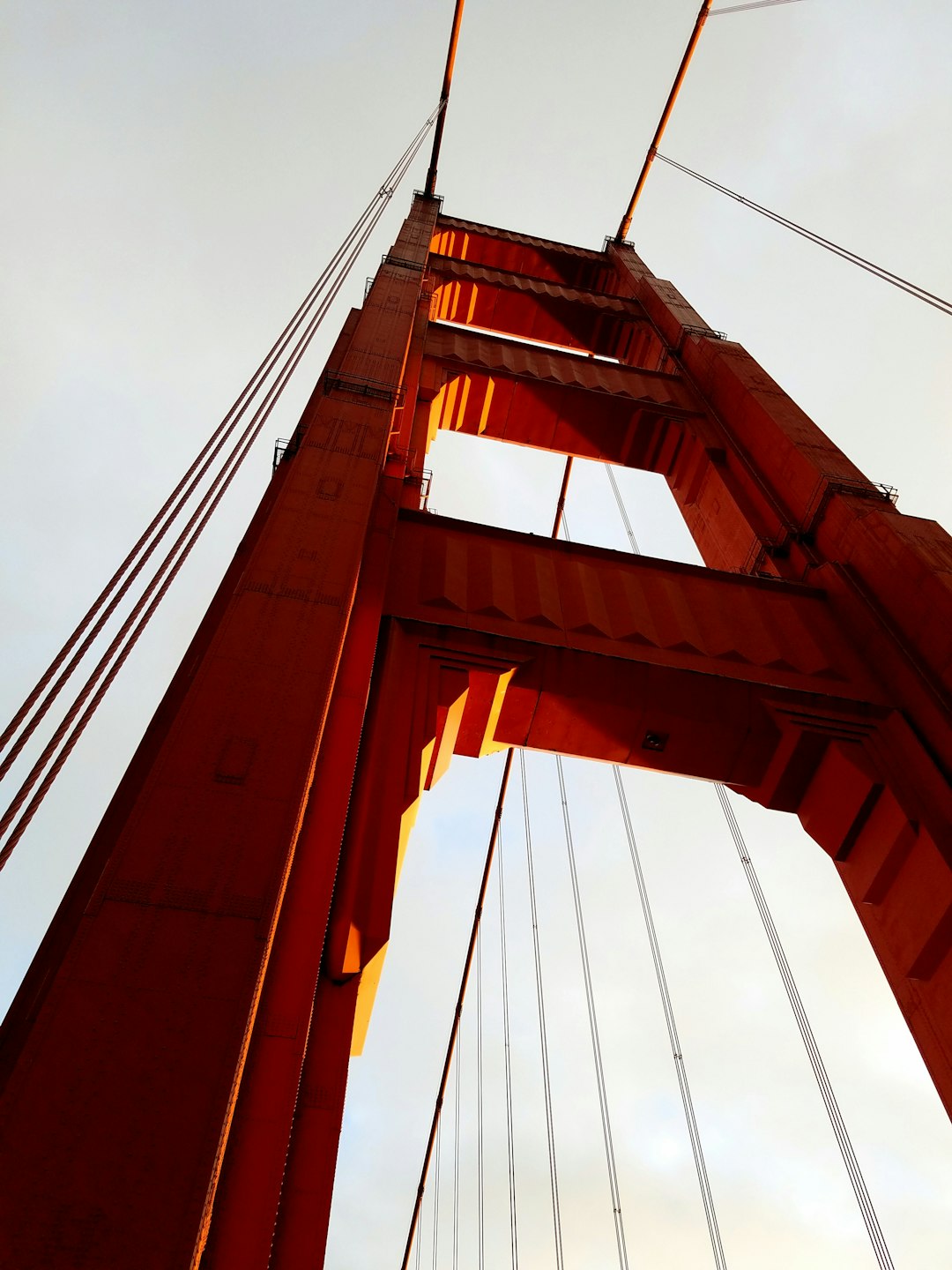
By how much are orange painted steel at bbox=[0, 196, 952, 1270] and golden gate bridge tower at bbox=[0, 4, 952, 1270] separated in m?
0.02

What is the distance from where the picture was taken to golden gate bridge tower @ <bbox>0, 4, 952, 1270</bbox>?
2906mm

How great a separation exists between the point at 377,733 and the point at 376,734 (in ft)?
0.06

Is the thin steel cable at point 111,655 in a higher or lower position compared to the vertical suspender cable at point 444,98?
lower

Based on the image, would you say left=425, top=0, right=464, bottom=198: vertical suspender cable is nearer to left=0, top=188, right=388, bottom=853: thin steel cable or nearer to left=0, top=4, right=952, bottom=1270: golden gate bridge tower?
left=0, top=4, right=952, bottom=1270: golden gate bridge tower

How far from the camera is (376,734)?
5750 millimetres

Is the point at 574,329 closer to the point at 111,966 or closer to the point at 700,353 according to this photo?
the point at 700,353

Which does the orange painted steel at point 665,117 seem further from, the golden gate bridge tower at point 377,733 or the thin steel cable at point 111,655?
the thin steel cable at point 111,655

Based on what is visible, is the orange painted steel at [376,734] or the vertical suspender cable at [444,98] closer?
the orange painted steel at [376,734]

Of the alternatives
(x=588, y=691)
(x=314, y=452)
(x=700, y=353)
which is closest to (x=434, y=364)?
(x=700, y=353)

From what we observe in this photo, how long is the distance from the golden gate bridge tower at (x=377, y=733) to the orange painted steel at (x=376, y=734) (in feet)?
0.05

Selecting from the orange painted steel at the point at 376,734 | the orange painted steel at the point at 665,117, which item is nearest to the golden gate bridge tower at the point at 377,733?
the orange painted steel at the point at 376,734

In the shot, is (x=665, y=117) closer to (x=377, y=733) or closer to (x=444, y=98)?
(x=444, y=98)

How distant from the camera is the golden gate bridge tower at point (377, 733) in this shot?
2.91 m

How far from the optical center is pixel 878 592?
7.53 metres
